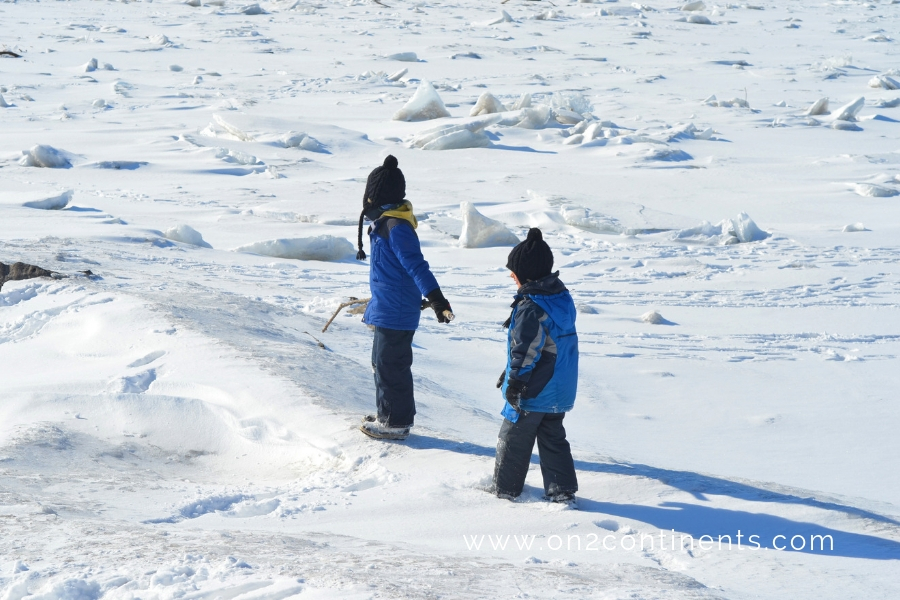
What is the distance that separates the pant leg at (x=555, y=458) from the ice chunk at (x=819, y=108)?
13.3 metres

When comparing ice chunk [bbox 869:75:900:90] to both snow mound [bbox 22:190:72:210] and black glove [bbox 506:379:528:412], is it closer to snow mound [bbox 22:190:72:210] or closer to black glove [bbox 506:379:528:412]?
snow mound [bbox 22:190:72:210]

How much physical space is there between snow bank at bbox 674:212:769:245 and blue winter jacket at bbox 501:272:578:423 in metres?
6.07

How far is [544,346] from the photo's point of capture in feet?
10.6

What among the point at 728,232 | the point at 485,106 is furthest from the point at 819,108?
the point at 728,232

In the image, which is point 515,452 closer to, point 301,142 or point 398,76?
point 301,142

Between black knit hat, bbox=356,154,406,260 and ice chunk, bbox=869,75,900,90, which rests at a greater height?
ice chunk, bbox=869,75,900,90

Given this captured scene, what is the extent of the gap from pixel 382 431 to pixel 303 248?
449 centimetres

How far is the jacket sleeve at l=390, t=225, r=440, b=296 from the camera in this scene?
12.0 ft

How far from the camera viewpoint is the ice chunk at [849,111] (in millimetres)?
14383

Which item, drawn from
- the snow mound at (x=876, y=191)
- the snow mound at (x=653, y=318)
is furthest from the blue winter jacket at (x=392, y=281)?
the snow mound at (x=876, y=191)

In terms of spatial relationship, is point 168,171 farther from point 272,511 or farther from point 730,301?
point 272,511

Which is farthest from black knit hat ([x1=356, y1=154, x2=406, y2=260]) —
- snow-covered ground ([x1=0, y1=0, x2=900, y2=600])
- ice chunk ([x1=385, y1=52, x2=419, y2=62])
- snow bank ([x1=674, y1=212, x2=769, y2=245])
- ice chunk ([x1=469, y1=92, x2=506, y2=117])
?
ice chunk ([x1=385, y1=52, x2=419, y2=62])

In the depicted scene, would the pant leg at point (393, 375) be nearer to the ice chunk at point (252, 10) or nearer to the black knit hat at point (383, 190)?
the black knit hat at point (383, 190)

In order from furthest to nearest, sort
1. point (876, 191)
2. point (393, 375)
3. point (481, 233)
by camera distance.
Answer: point (876, 191) → point (481, 233) → point (393, 375)
